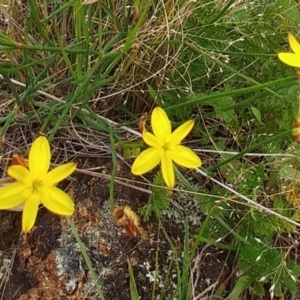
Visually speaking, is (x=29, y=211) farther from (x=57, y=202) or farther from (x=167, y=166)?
(x=167, y=166)

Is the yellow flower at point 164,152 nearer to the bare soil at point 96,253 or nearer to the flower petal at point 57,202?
the flower petal at point 57,202

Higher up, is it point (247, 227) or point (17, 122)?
point (17, 122)

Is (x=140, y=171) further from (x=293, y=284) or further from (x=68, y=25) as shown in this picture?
(x=68, y=25)

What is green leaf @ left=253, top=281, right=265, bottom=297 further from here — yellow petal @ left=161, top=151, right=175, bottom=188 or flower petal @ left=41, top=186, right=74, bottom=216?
flower petal @ left=41, top=186, right=74, bottom=216

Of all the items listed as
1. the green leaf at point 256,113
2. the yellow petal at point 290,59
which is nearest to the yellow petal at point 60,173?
the yellow petal at point 290,59

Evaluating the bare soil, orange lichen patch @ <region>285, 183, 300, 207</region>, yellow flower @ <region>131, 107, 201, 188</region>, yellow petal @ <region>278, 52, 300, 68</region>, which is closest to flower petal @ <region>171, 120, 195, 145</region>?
yellow flower @ <region>131, 107, 201, 188</region>

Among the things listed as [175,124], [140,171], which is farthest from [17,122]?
[140,171]

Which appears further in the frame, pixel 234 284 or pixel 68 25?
pixel 68 25
